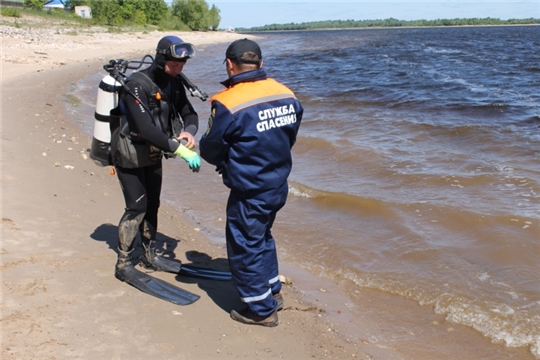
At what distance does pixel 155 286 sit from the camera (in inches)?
164

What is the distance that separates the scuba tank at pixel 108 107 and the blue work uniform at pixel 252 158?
0.91 meters

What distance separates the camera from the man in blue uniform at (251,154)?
347cm

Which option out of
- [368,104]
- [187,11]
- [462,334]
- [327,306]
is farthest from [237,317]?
[187,11]

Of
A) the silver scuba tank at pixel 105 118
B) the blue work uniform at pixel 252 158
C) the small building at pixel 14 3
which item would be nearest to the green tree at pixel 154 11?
the small building at pixel 14 3

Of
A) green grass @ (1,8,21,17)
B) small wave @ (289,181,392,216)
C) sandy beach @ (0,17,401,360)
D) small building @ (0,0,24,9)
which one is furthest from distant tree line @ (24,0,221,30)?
sandy beach @ (0,17,401,360)

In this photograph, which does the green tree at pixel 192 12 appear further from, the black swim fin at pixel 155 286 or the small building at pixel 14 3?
the black swim fin at pixel 155 286

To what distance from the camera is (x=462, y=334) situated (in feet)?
13.4

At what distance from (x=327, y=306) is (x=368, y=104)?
1153cm

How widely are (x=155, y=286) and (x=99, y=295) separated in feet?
1.41

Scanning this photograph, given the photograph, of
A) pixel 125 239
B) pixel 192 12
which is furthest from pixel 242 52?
pixel 192 12

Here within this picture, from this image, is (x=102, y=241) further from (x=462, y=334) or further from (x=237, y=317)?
(x=462, y=334)

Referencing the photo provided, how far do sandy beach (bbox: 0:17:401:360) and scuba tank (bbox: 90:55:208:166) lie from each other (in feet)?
2.91

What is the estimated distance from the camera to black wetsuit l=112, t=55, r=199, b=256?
12.8 ft

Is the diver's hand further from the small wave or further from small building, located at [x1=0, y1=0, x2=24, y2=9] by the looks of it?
small building, located at [x1=0, y1=0, x2=24, y2=9]
